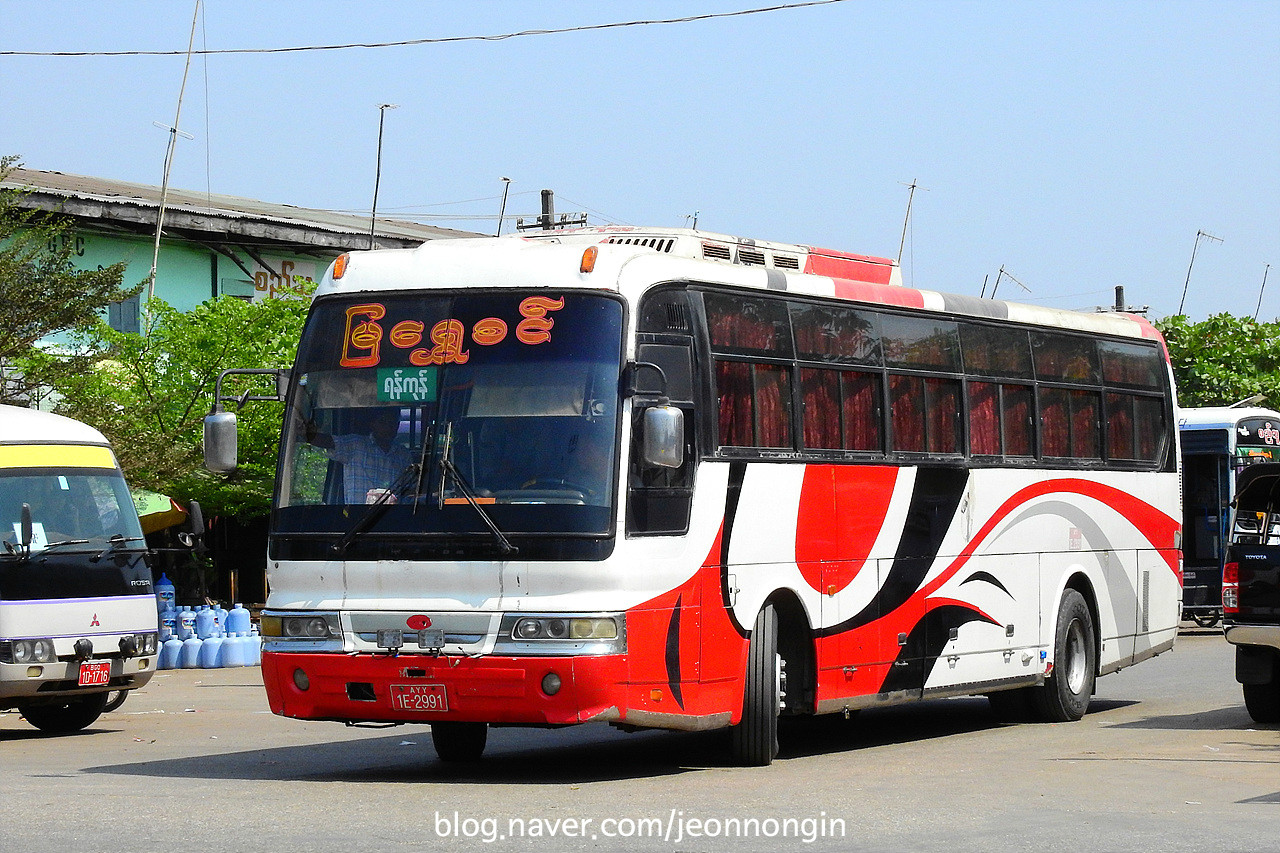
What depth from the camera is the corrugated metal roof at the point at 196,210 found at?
111 ft

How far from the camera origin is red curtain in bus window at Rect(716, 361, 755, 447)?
42.0 ft

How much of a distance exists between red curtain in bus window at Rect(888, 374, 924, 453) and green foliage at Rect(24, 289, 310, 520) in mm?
15057

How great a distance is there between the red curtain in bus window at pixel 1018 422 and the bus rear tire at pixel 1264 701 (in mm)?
2691

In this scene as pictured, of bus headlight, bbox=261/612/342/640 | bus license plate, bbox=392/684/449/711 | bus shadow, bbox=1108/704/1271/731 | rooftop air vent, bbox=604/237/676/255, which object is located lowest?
bus shadow, bbox=1108/704/1271/731

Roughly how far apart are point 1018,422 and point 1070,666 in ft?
7.97

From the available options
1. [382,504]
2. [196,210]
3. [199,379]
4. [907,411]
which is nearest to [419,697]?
[382,504]

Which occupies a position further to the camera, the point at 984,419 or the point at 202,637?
the point at 202,637

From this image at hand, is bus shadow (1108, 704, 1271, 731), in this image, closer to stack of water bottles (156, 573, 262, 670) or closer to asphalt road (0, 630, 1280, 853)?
asphalt road (0, 630, 1280, 853)

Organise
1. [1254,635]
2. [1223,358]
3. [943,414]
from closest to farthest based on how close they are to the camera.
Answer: [1254,635] → [943,414] → [1223,358]

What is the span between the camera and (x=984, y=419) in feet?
52.4

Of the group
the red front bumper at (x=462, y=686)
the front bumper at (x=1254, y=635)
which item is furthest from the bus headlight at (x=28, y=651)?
the front bumper at (x=1254, y=635)

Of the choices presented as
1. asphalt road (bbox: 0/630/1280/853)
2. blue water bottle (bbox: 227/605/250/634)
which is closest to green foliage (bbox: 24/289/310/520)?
blue water bottle (bbox: 227/605/250/634)

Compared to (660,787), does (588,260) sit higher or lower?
higher

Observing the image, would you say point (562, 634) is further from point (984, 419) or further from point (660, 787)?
point (984, 419)
